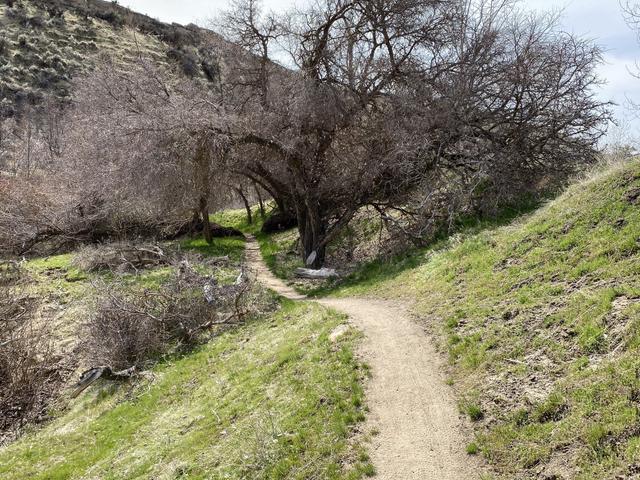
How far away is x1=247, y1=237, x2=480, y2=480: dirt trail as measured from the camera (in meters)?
5.07

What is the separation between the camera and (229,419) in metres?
7.49

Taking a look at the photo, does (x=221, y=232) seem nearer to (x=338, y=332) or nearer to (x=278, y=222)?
(x=278, y=222)

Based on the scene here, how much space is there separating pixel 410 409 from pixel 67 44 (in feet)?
186

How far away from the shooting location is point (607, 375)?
4.82m

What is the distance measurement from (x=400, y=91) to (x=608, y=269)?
12292 mm

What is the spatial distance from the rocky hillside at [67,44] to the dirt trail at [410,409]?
106ft

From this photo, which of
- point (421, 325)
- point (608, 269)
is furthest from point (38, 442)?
point (608, 269)

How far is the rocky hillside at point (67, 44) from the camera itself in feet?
145

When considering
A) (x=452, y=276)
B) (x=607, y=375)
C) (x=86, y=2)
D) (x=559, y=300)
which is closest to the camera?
(x=607, y=375)

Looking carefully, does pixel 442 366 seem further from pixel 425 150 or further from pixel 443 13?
pixel 443 13

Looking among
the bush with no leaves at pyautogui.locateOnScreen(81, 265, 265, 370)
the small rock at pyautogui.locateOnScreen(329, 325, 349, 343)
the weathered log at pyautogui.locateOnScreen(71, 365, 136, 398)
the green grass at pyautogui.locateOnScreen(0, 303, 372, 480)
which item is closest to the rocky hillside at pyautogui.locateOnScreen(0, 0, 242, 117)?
the bush with no leaves at pyautogui.locateOnScreen(81, 265, 265, 370)

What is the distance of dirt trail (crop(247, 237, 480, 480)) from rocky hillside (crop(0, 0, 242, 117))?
32.3 m

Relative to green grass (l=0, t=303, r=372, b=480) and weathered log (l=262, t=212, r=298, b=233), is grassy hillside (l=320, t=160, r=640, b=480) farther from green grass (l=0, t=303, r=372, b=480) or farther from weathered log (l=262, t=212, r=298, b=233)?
weathered log (l=262, t=212, r=298, b=233)

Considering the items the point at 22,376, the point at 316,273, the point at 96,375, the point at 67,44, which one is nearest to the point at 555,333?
the point at 96,375
